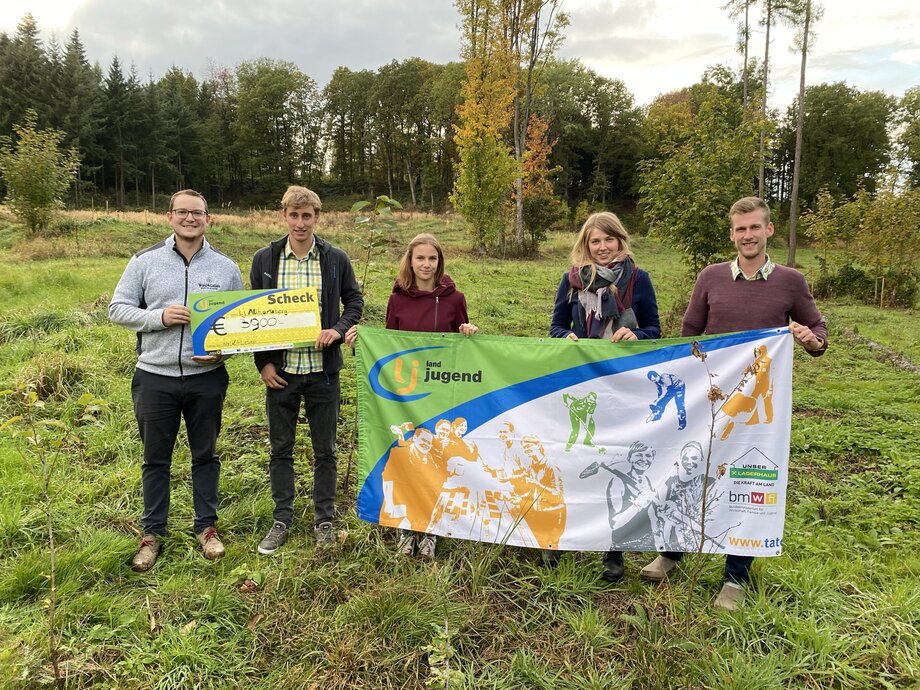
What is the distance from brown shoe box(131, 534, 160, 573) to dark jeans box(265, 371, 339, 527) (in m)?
0.76

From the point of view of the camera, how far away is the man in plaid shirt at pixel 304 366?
3387 mm

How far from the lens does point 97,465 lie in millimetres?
4488

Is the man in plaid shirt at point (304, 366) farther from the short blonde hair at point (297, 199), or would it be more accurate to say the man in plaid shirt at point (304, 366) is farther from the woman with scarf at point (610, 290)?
the woman with scarf at point (610, 290)

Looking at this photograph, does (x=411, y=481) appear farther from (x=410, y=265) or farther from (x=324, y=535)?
(x=410, y=265)

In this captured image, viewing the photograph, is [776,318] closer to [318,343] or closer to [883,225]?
[318,343]

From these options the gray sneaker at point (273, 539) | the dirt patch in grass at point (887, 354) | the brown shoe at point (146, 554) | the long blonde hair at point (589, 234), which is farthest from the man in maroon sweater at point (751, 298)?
the dirt patch in grass at point (887, 354)

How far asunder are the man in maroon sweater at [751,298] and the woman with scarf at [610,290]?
1.31 ft

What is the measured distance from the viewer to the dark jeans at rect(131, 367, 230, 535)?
10.6 feet

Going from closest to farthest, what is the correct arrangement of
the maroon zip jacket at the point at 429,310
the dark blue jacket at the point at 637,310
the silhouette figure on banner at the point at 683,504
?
the silhouette figure on banner at the point at 683,504 < the dark blue jacket at the point at 637,310 < the maroon zip jacket at the point at 429,310

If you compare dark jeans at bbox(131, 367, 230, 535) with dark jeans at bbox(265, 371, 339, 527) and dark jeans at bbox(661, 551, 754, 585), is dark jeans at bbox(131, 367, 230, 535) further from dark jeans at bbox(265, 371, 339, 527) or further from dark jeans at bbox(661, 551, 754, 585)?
dark jeans at bbox(661, 551, 754, 585)

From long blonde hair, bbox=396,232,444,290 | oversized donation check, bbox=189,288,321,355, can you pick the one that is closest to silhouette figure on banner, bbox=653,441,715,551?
long blonde hair, bbox=396,232,444,290

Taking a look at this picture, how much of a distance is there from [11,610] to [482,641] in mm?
2600

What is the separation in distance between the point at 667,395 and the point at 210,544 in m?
3.14

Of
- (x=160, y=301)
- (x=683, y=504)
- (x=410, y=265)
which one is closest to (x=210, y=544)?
(x=160, y=301)
